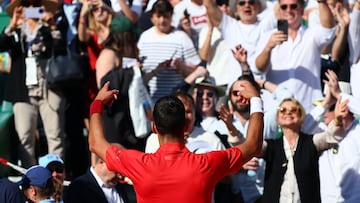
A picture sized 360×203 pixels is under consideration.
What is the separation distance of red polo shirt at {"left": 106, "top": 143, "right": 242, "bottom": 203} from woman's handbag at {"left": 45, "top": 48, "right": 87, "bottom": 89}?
4713 mm

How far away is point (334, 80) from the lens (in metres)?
9.98

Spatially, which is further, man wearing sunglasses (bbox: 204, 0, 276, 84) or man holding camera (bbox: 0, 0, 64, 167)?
man wearing sunglasses (bbox: 204, 0, 276, 84)

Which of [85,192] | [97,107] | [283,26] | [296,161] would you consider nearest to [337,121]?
[296,161]

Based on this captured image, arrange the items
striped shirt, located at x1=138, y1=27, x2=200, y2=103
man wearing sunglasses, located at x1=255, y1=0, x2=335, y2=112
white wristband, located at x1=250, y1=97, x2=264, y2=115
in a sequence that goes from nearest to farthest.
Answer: white wristband, located at x1=250, y1=97, x2=264, y2=115
man wearing sunglasses, located at x1=255, y1=0, x2=335, y2=112
striped shirt, located at x1=138, y1=27, x2=200, y2=103

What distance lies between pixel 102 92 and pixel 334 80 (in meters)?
3.80

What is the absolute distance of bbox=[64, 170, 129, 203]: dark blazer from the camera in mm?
8531

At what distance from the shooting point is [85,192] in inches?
337

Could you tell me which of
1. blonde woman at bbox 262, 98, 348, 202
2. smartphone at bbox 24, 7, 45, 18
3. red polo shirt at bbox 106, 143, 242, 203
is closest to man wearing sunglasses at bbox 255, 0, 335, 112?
blonde woman at bbox 262, 98, 348, 202

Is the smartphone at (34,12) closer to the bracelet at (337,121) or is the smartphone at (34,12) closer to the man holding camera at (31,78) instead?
the man holding camera at (31,78)

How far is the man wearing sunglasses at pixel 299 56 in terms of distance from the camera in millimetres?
10844

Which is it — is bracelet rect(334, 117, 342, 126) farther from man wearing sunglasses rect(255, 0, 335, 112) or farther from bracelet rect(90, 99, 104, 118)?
bracelet rect(90, 99, 104, 118)

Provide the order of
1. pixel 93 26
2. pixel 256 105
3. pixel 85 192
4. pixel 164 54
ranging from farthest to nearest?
pixel 93 26 → pixel 164 54 → pixel 85 192 → pixel 256 105

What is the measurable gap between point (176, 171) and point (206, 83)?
16.0ft

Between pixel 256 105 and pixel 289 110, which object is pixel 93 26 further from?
pixel 256 105
